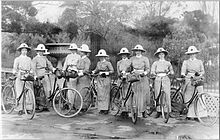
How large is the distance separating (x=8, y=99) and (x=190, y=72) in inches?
100

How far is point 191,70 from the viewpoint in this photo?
452cm

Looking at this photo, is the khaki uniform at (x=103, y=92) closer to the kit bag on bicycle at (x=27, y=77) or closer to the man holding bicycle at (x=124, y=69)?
the man holding bicycle at (x=124, y=69)

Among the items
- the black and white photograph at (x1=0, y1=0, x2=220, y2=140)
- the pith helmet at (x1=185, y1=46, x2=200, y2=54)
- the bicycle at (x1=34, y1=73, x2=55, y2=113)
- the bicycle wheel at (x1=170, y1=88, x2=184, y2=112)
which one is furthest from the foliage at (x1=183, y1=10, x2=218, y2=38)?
the bicycle at (x1=34, y1=73, x2=55, y2=113)

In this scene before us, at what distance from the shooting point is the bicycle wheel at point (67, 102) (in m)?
4.55

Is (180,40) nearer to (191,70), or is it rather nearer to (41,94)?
(191,70)

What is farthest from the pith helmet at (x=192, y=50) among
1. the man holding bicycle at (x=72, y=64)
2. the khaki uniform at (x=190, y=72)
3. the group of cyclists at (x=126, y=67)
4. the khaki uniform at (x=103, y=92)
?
the man holding bicycle at (x=72, y=64)

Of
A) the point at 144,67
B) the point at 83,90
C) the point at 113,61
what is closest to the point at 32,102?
the point at 83,90

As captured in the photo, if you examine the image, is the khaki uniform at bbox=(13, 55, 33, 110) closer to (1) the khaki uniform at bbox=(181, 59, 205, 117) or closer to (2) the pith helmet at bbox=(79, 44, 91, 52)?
(2) the pith helmet at bbox=(79, 44, 91, 52)

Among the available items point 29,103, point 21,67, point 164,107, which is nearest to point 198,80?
point 164,107

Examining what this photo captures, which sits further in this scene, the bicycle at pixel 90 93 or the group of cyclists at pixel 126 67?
the bicycle at pixel 90 93

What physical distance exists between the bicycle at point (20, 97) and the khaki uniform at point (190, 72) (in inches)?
82.6

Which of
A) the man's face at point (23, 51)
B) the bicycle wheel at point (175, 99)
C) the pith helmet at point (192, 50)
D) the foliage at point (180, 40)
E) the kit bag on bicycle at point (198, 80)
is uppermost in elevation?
the foliage at point (180, 40)

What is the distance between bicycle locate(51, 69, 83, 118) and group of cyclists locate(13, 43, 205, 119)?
2.0 inches

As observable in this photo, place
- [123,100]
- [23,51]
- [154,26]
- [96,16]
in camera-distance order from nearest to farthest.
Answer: [96,16]
[154,26]
[23,51]
[123,100]
